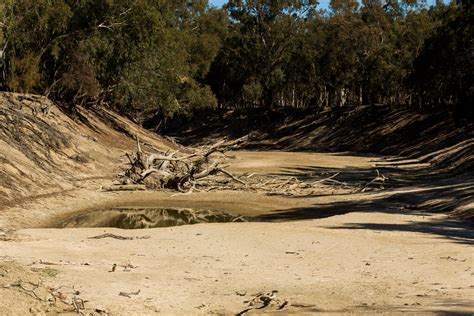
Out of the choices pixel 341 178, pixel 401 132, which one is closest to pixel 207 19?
pixel 401 132

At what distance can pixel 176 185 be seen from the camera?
27234 millimetres

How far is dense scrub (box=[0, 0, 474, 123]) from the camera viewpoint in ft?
120

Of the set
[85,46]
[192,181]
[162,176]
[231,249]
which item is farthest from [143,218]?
[85,46]

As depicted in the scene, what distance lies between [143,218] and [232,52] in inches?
2071

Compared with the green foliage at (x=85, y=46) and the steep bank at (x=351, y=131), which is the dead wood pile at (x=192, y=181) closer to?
the steep bank at (x=351, y=131)

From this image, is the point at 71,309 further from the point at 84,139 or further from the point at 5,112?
the point at 84,139

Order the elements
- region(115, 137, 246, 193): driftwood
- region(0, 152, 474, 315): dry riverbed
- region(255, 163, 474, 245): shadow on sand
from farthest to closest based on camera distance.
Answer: region(115, 137, 246, 193): driftwood, region(255, 163, 474, 245): shadow on sand, region(0, 152, 474, 315): dry riverbed

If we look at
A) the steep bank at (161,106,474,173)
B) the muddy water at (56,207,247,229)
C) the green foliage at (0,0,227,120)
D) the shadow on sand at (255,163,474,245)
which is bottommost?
the muddy water at (56,207,247,229)

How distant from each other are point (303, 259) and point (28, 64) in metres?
27.4

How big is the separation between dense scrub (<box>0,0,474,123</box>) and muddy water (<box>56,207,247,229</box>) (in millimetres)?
8979

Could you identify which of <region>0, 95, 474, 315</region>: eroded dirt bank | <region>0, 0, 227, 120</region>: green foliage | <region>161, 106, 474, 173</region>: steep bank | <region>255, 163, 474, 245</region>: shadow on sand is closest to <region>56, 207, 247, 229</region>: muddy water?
<region>0, 95, 474, 315</region>: eroded dirt bank

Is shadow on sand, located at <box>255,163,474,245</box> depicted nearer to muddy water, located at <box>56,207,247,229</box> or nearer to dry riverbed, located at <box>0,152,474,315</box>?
dry riverbed, located at <box>0,152,474,315</box>

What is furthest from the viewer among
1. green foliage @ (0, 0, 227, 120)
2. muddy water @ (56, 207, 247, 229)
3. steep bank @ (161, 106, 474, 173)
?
steep bank @ (161, 106, 474, 173)

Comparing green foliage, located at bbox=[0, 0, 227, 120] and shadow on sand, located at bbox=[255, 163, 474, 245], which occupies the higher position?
green foliage, located at bbox=[0, 0, 227, 120]
